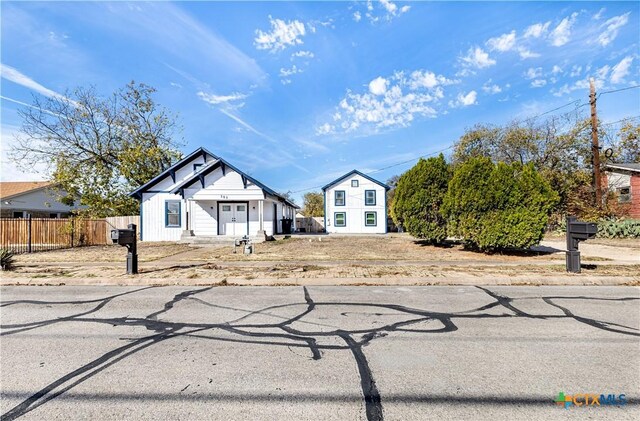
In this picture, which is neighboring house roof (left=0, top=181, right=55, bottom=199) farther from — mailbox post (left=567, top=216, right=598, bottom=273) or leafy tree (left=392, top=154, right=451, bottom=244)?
mailbox post (left=567, top=216, right=598, bottom=273)

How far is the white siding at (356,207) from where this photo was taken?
28516 mm

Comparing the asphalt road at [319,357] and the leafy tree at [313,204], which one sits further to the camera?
the leafy tree at [313,204]

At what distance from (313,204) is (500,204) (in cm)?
4720

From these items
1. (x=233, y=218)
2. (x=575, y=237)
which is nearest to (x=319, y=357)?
(x=575, y=237)

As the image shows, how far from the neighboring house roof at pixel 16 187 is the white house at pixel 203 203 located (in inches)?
711

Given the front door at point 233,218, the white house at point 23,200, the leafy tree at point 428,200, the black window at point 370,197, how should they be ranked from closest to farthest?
the leafy tree at point 428,200
the front door at point 233,218
the black window at point 370,197
the white house at point 23,200

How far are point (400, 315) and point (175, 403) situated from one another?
11.2 ft

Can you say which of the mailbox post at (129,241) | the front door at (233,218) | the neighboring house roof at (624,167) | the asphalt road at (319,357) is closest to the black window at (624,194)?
the neighboring house roof at (624,167)

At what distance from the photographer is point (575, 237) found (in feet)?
25.6

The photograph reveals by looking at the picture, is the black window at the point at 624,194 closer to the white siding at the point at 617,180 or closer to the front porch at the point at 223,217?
the white siding at the point at 617,180

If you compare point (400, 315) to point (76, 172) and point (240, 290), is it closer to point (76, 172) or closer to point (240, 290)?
point (240, 290)

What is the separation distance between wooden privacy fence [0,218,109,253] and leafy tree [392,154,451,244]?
18028 mm

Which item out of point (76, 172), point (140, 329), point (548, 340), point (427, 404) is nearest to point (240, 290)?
point (140, 329)

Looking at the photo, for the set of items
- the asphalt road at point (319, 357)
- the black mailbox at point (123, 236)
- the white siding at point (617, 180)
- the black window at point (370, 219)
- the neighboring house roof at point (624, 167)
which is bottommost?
the asphalt road at point (319, 357)
